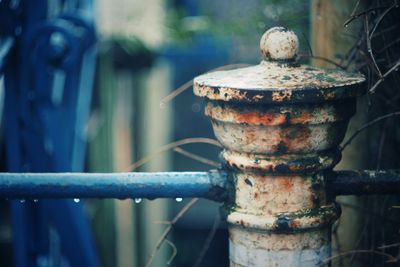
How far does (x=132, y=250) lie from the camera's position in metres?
5.25

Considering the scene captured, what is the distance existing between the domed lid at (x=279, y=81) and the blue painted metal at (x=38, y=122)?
152cm

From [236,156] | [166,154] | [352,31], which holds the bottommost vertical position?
[166,154]

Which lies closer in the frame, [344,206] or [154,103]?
[344,206]

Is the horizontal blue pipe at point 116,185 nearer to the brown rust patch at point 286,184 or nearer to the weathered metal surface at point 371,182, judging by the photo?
the brown rust patch at point 286,184

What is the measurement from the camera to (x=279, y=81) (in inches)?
41.5

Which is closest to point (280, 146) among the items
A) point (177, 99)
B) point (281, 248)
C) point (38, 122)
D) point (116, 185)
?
point (281, 248)

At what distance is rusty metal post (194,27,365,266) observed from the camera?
1.04m

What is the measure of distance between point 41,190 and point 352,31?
103 cm

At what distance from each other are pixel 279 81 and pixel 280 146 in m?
0.12

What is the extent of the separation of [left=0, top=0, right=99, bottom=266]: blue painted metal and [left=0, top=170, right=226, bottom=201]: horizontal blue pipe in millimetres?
1357

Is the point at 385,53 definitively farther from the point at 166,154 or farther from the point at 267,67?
the point at 166,154

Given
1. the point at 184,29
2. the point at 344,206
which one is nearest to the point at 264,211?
the point at 344,206

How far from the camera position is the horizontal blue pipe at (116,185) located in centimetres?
116

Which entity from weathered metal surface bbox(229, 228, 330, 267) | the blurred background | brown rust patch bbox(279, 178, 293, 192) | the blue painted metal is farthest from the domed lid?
the blue painted metal
